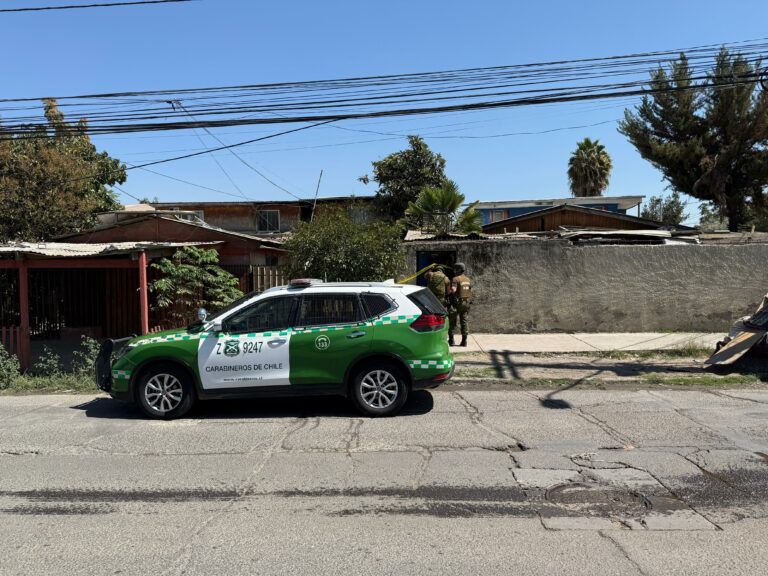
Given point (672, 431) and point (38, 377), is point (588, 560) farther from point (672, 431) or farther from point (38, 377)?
point (38, 377)

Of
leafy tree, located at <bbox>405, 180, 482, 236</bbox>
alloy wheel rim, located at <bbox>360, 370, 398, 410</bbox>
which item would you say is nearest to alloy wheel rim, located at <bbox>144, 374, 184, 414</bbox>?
alloy wheel rim, located at <bbox>360, 370, 398, 410</bbox>

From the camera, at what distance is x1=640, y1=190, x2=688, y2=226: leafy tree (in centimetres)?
4378

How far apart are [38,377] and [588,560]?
9.56 m

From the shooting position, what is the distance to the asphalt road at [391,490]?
12.2 feet

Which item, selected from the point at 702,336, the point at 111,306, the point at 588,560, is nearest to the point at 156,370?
the point at 588,560

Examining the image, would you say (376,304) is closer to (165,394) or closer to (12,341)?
(165,394)

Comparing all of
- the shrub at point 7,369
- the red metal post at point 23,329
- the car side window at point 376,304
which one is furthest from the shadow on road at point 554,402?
the red metal post at point 23,329

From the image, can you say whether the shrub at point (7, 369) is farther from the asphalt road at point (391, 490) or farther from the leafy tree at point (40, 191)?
the leafy tree at point (40, 191)

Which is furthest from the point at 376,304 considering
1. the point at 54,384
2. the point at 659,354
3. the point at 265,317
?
the point at 659,354

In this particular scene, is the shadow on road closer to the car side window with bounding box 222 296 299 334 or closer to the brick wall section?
the car side window with bounding box 222 296 299 334

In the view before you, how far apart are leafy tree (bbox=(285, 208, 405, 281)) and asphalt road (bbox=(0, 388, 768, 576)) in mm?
4877

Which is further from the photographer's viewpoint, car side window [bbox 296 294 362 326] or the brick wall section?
the brick wall section

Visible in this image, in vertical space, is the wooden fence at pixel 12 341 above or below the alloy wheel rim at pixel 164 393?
above

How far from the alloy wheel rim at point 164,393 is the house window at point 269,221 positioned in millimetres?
20263
